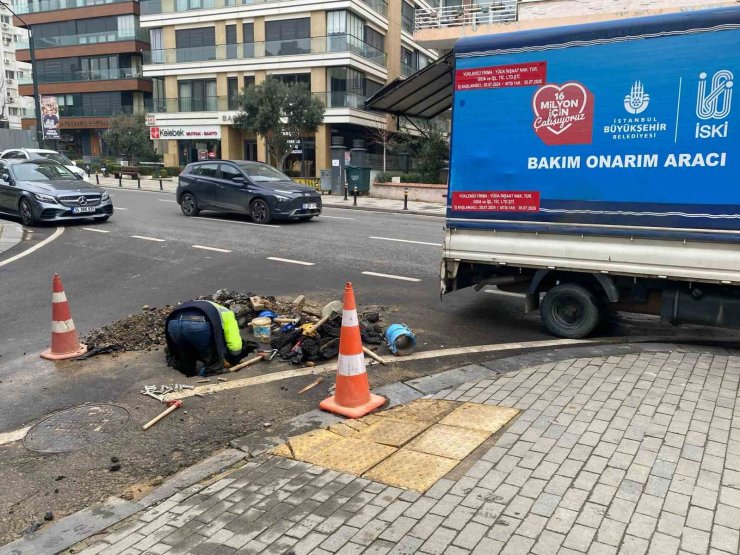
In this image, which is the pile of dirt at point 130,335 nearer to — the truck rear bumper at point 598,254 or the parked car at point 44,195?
the truck rear bumper at point 598,254

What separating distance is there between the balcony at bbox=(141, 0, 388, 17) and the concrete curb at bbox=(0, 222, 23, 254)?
31.6m

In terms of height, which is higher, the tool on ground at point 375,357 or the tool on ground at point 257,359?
the tool on ground at point 375,357

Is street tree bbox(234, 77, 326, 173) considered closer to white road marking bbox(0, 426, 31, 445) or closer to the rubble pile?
the rubble pile

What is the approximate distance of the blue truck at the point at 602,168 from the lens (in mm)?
5660

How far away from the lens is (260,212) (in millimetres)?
16688

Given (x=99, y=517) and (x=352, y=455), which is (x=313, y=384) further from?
(x=99, y=517)

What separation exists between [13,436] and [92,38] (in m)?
65.4

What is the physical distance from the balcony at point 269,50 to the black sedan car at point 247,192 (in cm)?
2475

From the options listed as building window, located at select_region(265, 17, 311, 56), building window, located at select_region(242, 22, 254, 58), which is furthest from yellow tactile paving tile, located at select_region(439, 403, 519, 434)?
building window, located at select_region(242, 22, 254, 58)

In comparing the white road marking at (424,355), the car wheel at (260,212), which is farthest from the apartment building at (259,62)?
the white road marking at (424,355)

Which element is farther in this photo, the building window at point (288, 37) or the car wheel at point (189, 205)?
the building window at point (288, 37)

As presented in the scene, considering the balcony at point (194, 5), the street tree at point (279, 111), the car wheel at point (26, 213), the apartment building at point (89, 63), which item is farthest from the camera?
the apartment building at point (89, 63)

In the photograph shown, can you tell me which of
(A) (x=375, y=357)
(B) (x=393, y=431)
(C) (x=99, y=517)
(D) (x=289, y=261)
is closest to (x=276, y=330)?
(A) (x=375, y=357)

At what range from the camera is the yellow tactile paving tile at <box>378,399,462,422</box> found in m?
4.59
